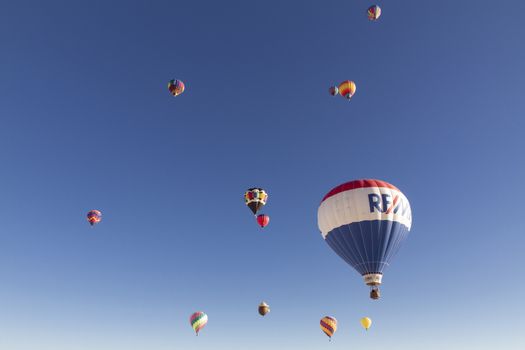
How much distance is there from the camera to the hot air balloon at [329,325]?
5222cm

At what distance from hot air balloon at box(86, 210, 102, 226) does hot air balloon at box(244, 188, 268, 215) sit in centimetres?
2333

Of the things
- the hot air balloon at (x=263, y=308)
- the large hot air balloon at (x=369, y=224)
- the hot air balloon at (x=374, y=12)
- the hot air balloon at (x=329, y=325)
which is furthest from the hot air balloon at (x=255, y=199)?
the hot air balloon at (x=374, y=12)

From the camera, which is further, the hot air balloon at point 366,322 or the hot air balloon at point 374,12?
the hot air balloon at point 366,322

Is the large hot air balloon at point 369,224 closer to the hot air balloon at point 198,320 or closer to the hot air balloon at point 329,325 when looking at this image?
the hot air balloon at point 329,325

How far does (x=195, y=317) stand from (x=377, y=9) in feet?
165

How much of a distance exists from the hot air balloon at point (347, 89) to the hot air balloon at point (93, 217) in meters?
37.4

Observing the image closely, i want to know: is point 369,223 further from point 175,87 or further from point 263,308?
point 263,308

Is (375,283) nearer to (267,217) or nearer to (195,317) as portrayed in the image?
(267,217)

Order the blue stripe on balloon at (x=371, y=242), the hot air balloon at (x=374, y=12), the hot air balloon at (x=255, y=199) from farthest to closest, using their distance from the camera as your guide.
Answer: the hot air balloon at (x=255, y=199) < the hot air balloon at (x=374, y=12) < the blue stripe on balloon at (x=371, y=242)

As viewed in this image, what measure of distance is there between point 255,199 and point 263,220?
5271 millimetres

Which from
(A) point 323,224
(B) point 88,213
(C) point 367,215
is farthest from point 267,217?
(B) point 88,213

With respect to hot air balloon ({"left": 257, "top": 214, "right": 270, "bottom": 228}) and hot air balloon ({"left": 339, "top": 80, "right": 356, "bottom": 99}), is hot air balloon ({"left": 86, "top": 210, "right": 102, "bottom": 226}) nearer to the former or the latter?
hot air balloon ({"left": 257, "top": 214, "right": 270, "bottom": 228})

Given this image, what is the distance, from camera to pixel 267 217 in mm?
49406

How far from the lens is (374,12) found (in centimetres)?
4356
